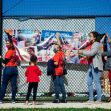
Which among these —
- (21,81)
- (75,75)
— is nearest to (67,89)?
(75,75)

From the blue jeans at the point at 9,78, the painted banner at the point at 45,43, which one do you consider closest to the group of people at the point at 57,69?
the blue jeans at the point at 9,78

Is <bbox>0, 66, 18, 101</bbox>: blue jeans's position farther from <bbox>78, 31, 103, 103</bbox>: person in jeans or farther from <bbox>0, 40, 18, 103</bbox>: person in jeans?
<bbox>78, 31, 103, 103</bbox>: person in jeans

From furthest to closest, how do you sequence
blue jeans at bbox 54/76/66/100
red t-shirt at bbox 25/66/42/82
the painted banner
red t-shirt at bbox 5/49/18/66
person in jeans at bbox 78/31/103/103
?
1. the painted banner
2. blue jeans at bbox 54/76/66/100
3. red t-shirt at bbox 5/49/18/66
4. red t-shirt at bbox 25/66/42/82
5. person in jeans at bbox 78/31/103/103

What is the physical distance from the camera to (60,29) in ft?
40.7

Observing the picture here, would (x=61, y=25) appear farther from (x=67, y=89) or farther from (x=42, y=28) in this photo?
(x=67, y=89)

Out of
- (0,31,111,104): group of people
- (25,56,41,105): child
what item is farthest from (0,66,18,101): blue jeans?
(25,56,41,105): child

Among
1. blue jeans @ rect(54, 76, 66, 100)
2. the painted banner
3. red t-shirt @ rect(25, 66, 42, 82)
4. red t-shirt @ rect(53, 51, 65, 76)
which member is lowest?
blue jeans @ rect(54, 76, 66, 100)

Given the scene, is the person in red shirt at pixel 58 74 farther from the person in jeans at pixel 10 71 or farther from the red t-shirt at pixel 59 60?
the person in jeans at pixel 10 71

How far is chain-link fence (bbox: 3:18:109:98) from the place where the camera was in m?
12.2

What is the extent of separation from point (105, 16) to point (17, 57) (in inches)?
108

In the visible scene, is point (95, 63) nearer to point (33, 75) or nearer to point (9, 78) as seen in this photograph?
point (33, 75)

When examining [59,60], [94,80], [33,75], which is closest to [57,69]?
[59,60]

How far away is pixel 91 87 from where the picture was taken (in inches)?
439

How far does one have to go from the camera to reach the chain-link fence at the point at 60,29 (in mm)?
12211
